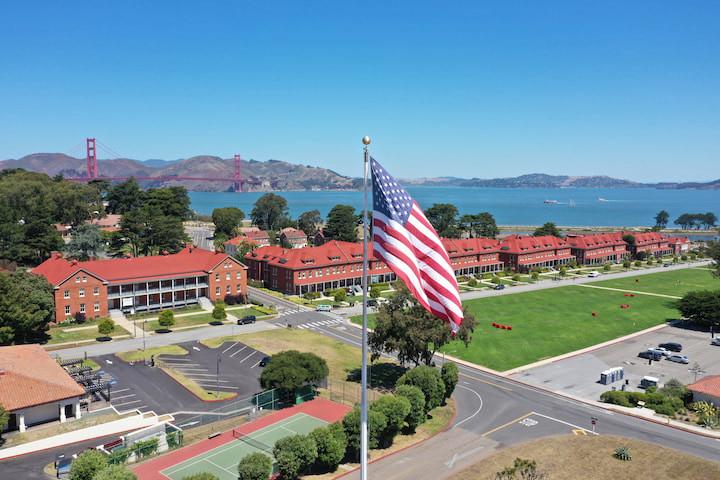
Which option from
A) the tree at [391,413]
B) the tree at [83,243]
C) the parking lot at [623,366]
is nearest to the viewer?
the tree at [391,413]

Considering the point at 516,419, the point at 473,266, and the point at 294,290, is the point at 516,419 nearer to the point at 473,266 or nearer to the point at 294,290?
the point at 294,290

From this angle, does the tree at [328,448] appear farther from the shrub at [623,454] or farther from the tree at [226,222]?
the tree at [226,222]

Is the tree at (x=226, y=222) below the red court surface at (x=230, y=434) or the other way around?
the other way around

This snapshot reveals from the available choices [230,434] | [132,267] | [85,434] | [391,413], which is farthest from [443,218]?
[85,434]

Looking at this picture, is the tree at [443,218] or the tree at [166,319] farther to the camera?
the tree at [443,218]

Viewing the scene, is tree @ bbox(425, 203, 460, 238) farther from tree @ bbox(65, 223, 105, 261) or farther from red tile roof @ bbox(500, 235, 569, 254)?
tree @ bbox(65, 223, 105, 261)

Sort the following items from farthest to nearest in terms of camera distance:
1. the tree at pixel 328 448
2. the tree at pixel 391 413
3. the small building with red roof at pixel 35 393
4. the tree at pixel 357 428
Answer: the small building with red roof at pixel 35 393 < the tree at pixel 391 413 < the tree at pixel 357 428 < the tree at pixel 328 448

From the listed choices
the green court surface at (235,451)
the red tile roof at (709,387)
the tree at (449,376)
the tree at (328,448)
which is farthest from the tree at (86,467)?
the red tile roof at (709,387)

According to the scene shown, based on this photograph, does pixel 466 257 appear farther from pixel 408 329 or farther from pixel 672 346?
pixel 408 329
